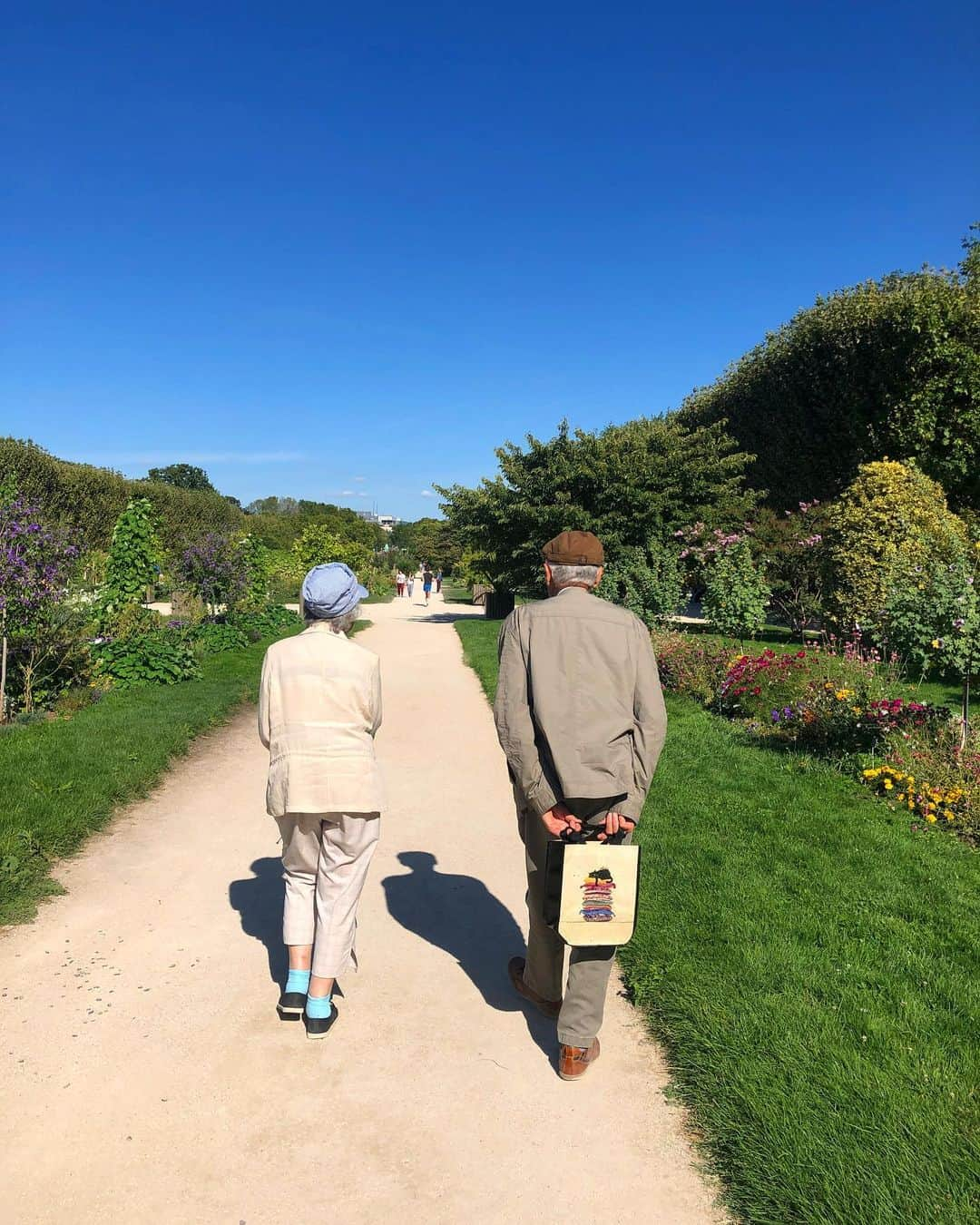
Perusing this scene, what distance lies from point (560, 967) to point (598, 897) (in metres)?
0.63

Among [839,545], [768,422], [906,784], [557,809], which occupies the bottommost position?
[906,784]

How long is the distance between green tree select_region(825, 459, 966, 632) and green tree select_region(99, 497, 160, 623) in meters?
10.9

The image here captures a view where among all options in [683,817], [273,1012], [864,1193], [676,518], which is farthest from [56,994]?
[676,518]

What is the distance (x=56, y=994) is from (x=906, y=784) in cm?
532

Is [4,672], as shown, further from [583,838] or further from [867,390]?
[867,390]

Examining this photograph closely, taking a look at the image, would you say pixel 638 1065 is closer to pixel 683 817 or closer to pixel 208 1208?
pixel 208 1208

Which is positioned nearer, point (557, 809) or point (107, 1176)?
point (107, 1176)

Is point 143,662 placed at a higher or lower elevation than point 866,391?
lower

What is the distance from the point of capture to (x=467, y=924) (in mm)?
4289

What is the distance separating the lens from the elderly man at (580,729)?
9.46 feet

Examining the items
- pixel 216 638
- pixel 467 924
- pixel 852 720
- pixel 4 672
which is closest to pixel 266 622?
pixel 216 638

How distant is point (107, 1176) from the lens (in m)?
2.42

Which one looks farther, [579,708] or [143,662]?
[143,662]

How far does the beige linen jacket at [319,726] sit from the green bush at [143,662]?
24.7ft
